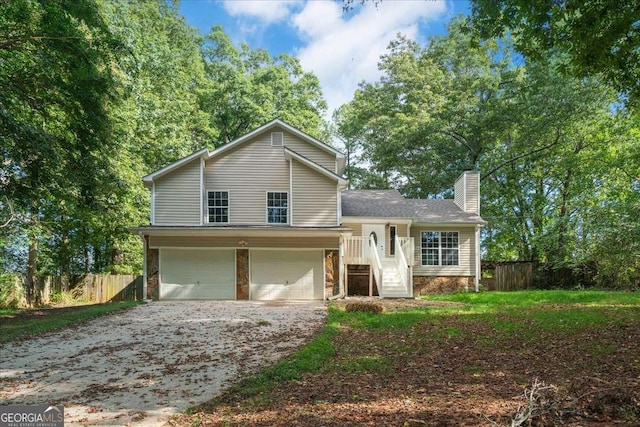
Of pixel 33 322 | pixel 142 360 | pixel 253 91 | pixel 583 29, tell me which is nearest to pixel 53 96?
pixel 33 322

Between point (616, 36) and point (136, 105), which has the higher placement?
point (136, 105)

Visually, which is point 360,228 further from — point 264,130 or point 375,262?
point 264,130

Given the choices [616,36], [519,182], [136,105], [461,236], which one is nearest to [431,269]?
[461,236]

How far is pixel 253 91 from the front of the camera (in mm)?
28578

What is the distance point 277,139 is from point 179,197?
4.70 m

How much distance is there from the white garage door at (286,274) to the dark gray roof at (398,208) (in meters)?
3.48

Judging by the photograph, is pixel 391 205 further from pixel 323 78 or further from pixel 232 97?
pixel 323 78

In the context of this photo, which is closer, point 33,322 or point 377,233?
point 33,322

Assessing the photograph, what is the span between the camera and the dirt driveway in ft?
14.8

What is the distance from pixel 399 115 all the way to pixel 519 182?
A: 8.93 m

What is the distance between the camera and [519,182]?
2645 centimetres

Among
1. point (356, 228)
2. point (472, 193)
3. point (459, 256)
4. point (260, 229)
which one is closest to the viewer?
point (260, 229)

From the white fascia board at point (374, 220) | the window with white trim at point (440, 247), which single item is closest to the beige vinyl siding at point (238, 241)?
the white fascia board at point (374, 220)

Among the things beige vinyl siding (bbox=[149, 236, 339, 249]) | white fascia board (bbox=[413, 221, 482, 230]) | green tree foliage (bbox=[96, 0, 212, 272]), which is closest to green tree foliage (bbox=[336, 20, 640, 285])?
white fascia board (bbox=[413, 221, 482, 230])
